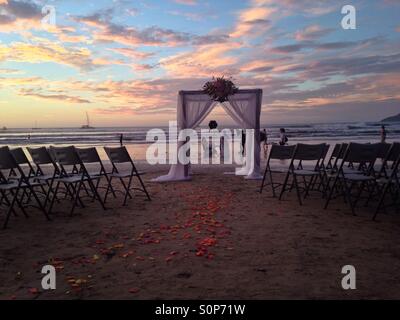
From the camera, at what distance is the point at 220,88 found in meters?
9.39

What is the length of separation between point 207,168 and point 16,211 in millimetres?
6844

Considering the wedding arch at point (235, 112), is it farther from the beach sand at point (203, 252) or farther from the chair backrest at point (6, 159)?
the chair backrest at point (6, 159)

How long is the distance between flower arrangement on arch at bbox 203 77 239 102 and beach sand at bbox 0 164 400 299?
3.76 metres

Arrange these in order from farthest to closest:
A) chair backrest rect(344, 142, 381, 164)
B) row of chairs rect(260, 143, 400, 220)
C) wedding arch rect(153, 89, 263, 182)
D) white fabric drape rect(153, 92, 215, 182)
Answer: white fabric drape rect(153, 92, 215, 182) → wedding arch rect(153, 89, 263, 182) → chair backrest rect(344, 142, 381, 164) → row of chairs rect(260, 143, 400, 220)

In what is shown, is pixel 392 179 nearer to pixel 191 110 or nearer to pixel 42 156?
pixel 42 156

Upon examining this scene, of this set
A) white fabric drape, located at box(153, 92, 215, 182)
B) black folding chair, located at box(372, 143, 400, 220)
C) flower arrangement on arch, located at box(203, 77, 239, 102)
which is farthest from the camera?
white fabric drape, located at box(153, 92, 215, 182)

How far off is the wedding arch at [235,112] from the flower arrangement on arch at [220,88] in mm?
169

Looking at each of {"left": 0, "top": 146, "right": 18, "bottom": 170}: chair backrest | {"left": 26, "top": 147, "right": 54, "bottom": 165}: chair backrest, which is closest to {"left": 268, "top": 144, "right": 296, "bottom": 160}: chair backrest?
{"left": 26, "top": 147, "right": 54, "bottom": 165}: chair backrest

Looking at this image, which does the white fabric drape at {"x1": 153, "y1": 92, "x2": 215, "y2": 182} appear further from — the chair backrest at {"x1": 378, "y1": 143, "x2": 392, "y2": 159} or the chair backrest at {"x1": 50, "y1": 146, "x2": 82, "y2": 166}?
the chair backrest at {"x1": 378, "y1": 143, "x2": 392, "y2": 159}

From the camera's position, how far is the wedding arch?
9.70m

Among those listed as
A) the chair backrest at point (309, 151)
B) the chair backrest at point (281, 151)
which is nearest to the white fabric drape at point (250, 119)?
the chair backrest at point (281, 151)

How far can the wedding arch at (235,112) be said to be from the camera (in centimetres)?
970

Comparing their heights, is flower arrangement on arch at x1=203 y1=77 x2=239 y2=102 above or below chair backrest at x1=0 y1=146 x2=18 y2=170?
above

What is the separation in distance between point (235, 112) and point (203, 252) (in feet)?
21.4
